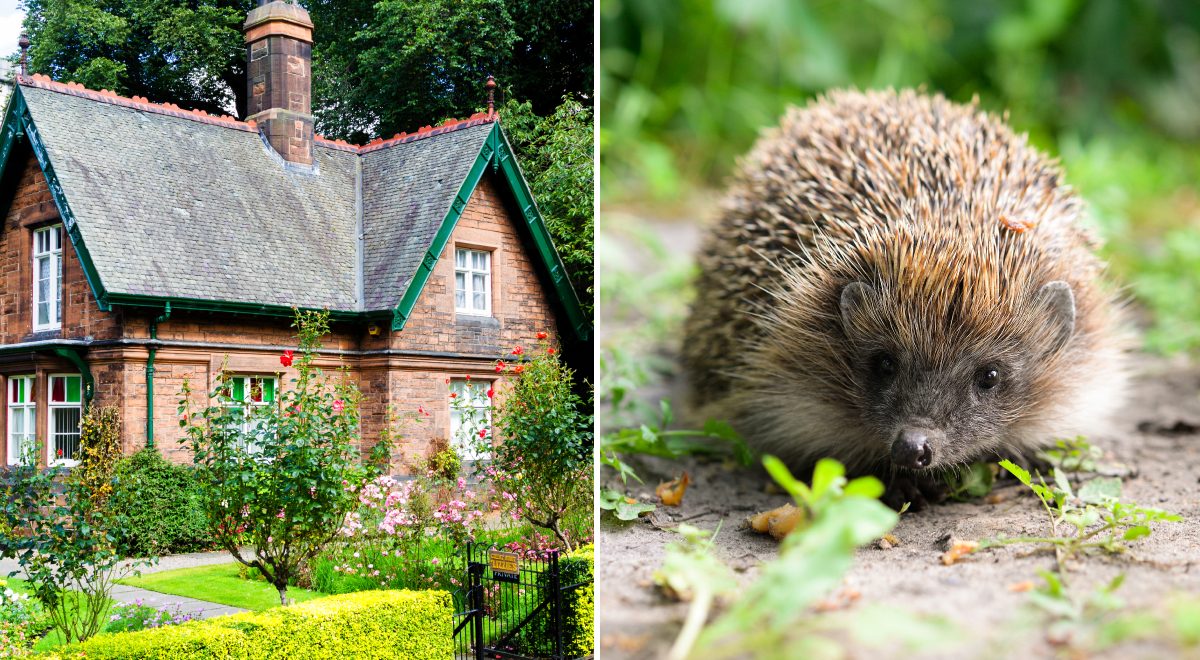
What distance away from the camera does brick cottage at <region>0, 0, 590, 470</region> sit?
304 cm

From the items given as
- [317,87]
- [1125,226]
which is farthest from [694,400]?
Result: [1125,226]

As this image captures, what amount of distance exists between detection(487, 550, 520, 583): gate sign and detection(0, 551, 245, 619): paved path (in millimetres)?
957

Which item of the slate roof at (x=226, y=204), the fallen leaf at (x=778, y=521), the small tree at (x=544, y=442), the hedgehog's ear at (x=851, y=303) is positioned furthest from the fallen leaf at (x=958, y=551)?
the slate roof at (x=226, y=204)

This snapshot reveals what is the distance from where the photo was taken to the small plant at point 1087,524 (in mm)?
2037

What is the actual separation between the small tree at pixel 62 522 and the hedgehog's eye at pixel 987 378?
2700 mm

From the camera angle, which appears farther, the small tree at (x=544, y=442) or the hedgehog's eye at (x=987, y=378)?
the small tree at (x=544, y=442)

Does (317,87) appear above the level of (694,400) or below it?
above

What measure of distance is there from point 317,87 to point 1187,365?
3843mm

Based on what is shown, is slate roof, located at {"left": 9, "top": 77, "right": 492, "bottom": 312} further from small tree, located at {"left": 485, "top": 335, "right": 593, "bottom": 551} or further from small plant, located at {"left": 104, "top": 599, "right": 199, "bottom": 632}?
small plant, located at {"left": 104, "top": 599, "right": 199, "bottom": 632}

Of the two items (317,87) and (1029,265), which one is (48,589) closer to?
(317,87)

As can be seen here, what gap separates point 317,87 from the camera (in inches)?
136

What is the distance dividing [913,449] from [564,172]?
2038 mm

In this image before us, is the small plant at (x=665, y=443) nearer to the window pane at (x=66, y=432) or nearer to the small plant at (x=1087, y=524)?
the small plant at (x=1087, y=524)

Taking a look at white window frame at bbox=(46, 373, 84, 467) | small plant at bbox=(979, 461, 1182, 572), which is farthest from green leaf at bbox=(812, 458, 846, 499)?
white window frame at bbox=(46, 373, 84, 467)
